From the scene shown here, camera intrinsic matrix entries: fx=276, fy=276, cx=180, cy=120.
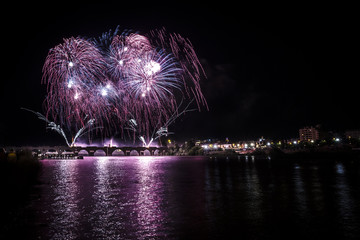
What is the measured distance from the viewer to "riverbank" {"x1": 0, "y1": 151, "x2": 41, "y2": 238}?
11712mm

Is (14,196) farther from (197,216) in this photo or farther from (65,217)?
(197,216)

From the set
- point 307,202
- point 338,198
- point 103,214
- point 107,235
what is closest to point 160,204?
point 103,214

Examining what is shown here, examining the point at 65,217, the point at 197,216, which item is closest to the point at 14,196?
the point at 65,217

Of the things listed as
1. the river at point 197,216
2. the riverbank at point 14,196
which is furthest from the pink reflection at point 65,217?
the riverbank at point 14,196

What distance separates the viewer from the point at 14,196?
61.7ft

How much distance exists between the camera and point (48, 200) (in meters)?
→ 19.0

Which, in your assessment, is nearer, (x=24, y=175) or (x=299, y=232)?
(x=299, y=232)

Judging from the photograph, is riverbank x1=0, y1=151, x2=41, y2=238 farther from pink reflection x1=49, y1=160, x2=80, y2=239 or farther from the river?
pink reflection x1=49, y1=160, x2=80, y2=239

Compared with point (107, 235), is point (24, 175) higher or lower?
higher

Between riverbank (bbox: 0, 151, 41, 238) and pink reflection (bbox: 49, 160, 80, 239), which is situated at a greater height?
riverbank (bbox: 0, 151, 41, 238)

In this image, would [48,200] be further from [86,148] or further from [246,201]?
[86,148]

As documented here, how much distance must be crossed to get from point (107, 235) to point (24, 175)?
15417 millimetres

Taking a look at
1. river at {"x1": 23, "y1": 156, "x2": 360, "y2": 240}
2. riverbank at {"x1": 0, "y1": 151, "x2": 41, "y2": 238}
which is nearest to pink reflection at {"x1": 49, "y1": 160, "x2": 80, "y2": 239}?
river at {"x1": 23, "y1": 156, "x2": 360, "y2": 240}

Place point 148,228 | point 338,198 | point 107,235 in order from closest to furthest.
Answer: point 107,235
point 148,228
point 338,198
